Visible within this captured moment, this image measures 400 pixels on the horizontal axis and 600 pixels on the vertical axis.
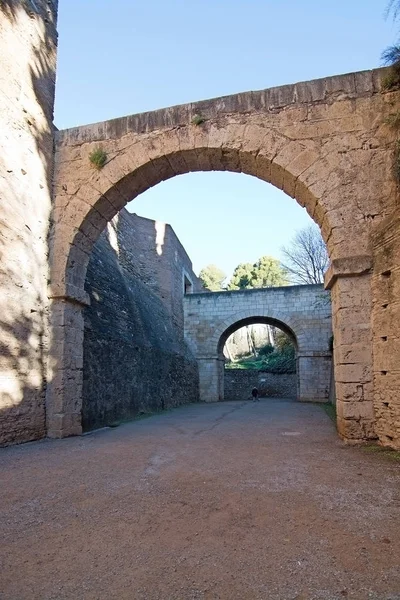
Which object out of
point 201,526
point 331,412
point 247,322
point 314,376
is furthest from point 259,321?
point 201,526

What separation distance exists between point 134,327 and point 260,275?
24.8 metres

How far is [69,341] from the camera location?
594 cm

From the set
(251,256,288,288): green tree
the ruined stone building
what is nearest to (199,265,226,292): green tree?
(251,256,288,288): green tree

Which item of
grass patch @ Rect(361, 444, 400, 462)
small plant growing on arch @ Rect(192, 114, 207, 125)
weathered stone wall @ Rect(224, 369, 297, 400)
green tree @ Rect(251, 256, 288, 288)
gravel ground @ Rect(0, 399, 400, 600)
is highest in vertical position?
green tree @ Rect(251, 256, 288, 288)

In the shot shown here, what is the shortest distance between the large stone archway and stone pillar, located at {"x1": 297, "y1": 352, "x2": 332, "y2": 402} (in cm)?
1028

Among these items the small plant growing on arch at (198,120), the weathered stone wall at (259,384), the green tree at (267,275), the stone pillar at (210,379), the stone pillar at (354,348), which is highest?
the green tree at (267,275)

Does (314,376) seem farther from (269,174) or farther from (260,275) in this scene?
(260,275)

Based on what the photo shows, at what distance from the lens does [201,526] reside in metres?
2.36

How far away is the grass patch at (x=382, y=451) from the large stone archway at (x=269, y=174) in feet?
0.69

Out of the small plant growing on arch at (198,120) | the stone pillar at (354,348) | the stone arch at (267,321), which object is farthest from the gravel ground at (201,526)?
the stone arch at (267,321)

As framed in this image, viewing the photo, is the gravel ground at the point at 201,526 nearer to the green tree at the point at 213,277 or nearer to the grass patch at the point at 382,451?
the grass patch at the point at 382,451

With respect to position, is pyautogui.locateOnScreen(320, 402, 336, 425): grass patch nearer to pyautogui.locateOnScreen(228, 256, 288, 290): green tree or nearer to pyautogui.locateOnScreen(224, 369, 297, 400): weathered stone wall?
pyautogui.locateOnScreen(224, 369, 297, 400): weathered stone wall

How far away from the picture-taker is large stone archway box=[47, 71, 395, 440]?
191 inches

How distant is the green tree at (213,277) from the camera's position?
4115 cm
